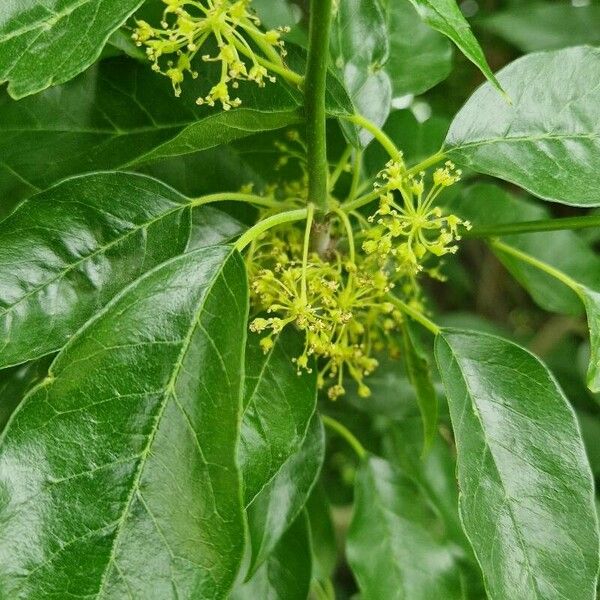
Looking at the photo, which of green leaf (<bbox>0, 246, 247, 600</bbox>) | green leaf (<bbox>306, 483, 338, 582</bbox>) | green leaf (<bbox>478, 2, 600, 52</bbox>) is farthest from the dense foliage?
green leaf (<bbox>478, 2, 600, 52</bbox>)

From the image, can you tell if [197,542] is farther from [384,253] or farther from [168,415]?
[384,253]

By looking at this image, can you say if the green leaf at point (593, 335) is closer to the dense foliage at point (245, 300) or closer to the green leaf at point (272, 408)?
the dense foliage at point (245, 300)

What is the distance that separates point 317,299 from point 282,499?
0.68 feet

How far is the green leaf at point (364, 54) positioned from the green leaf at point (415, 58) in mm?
99

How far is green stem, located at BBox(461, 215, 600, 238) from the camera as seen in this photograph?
74 centimetres

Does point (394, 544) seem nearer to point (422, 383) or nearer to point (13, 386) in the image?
point (422, 383)

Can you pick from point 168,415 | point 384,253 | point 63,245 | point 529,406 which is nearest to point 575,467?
point 529,406

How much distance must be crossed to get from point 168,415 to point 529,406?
0.32 metres

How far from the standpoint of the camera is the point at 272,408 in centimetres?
69

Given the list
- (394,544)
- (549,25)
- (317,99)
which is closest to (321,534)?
(394,544)

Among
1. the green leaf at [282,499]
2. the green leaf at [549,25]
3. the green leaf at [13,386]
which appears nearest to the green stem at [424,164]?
the green leaf at [282,499]

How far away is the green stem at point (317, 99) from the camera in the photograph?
1.95ft

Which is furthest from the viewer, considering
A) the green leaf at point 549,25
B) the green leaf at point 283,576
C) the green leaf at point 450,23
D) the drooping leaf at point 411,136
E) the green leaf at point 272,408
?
the green leaf at point 549,25

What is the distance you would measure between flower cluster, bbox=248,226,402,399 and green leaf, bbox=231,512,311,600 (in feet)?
0.66
